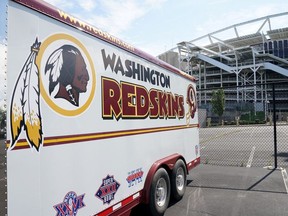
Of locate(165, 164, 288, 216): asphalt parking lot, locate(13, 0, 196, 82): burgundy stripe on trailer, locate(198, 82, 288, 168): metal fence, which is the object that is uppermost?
locate(13, 0, 196, 82): burgundy stripe on trailer

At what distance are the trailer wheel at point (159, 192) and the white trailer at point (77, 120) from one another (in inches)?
0.7

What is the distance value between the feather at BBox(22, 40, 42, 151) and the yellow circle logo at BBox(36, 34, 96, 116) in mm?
73

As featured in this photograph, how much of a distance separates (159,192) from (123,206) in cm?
146

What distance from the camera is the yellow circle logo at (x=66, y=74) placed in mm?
3045

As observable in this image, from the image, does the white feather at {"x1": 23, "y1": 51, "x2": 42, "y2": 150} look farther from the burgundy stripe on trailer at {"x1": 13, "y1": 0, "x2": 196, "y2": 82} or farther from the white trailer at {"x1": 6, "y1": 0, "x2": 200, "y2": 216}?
the burgundy stripe on trailer at {"x1": 13, "y1": 0, "x2": 196, "y2": 82}

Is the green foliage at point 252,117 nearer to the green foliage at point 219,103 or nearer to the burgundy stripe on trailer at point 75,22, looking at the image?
the green foliage at point 219,103

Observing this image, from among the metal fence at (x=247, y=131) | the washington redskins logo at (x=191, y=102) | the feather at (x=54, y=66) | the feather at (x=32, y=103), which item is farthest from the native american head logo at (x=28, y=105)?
the metal fence at (x=247, y=131)

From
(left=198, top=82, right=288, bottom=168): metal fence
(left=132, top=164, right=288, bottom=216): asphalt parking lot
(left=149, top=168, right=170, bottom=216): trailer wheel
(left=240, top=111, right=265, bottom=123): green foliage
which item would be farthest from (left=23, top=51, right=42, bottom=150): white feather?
(left=240, top=111, right=265, bottom=123): green foliage

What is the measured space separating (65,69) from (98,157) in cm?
120

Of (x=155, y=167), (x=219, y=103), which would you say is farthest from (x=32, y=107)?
(x=219, y=103)

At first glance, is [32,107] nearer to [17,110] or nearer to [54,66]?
[17,110]

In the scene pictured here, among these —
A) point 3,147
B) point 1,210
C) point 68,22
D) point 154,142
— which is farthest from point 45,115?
point 154,142

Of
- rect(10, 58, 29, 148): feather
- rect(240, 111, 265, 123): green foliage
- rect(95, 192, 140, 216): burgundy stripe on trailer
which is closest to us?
rect(10, 58, 29, 148): feather

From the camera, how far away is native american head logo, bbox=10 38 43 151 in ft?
8.76
